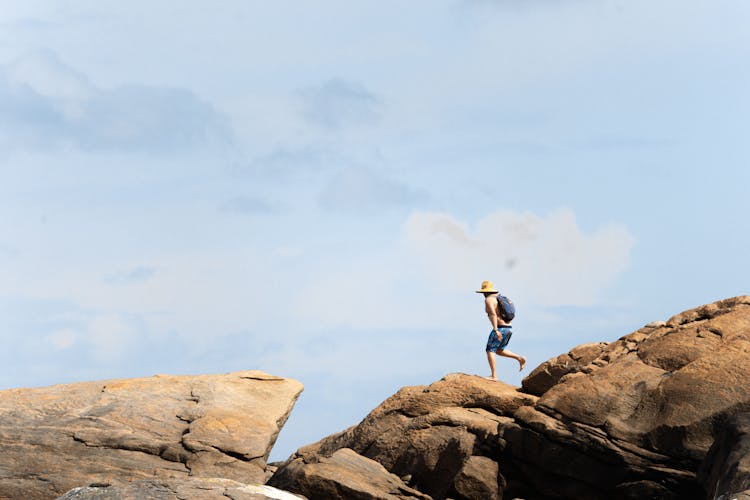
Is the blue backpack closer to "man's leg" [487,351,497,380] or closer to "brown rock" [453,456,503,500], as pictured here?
"man's leg" [487,351,497,380]

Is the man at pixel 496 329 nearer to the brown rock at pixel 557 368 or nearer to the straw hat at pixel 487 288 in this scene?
the straw hat at pixel 487 288

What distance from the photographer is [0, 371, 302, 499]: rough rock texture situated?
68.3 feet

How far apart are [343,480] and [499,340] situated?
289 inches

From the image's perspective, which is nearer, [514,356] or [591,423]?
[591,423]

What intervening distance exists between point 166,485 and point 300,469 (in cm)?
309

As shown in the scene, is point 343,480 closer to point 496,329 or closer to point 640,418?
point 640,418

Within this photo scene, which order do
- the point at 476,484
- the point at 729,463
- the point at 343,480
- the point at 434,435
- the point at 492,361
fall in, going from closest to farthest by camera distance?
the point at 729,463 → the point at 343,480 → the point at 476,484 → the point at 434,435 → the point at 492,361

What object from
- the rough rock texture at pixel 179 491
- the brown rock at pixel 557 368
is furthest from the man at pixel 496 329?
the rough rock texture at pixel 179 491

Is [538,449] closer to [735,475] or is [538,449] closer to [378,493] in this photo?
[378,493]

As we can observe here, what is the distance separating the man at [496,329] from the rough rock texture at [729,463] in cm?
759

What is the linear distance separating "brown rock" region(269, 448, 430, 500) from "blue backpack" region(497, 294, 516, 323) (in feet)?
20.2

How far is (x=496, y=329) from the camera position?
2288 cm

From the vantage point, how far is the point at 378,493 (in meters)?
16.9

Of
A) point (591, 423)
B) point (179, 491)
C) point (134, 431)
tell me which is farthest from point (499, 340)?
point (179, 491)
